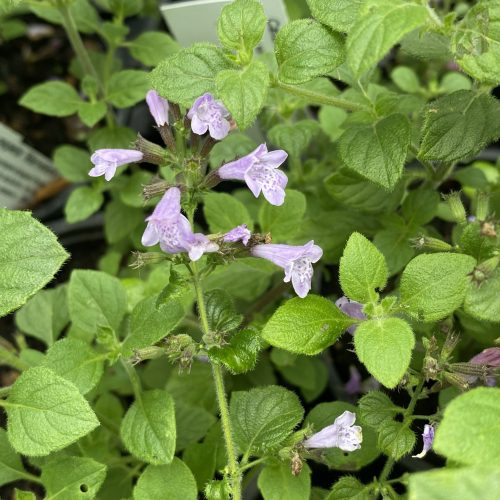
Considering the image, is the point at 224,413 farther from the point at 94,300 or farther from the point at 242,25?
the point at 242,25

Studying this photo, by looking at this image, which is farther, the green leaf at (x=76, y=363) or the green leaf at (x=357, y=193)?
the green leaf at (x=357, y=193)

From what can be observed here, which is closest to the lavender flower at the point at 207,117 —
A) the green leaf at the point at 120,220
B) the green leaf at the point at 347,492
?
the green leaf at the point at 347,492

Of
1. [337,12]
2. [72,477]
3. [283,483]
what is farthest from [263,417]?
[337,12]

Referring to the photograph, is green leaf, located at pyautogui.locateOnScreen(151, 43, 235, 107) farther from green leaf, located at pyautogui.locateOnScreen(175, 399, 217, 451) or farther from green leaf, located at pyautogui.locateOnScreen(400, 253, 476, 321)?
green leaf, located at pyautogui.locateOnScreen(175, 399, 217, 451)

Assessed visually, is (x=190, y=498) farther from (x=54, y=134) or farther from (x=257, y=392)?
(x=54, y=134)

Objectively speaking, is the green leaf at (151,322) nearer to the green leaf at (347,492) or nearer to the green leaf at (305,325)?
the green leaf at (305,325)

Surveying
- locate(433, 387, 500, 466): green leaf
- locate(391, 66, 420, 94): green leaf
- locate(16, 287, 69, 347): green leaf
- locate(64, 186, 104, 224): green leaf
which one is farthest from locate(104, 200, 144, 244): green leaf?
locate(433, 387, 500, 466): green leaf
